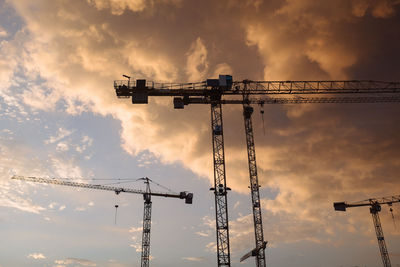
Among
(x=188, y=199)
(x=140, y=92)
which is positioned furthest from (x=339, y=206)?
(x=140, y=92)

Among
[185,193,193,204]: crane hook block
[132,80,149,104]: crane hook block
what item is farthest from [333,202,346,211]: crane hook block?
[132,80,149,104]: crane hook block

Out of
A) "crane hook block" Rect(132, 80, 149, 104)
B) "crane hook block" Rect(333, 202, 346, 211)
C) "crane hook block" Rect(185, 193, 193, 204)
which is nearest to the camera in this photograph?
"crane hook block" Rect(132, 80, 149, 104)

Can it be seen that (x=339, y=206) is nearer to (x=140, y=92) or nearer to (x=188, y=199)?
(x=188, y=199)

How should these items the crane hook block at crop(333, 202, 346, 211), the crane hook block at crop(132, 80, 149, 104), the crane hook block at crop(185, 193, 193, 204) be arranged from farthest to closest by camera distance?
the crane hook block at crop(185, 193, 193, 204) < the crane hook block at crop(333, 202, 346, 211) < the crane hook block at crop(132, 80, 149, 104)

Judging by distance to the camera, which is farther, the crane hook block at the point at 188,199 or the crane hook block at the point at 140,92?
the crane hook block at the point at 188,199

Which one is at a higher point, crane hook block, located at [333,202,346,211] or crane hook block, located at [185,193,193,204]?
crane hook block, located at [185,193,193,204]

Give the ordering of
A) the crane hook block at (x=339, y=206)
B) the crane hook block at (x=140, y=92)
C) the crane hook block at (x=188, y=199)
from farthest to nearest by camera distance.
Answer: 1. the crane hook block at (x=188, y=199)
2. the crane hook block at (x=339, y=206)
3. the crane hook block at (x=140, y=92)

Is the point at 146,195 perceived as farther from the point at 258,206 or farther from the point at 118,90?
the point at 118,90

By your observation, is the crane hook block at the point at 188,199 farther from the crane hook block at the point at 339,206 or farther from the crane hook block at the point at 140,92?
the crane hook block at the point at 140,92

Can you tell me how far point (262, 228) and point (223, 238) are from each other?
20.2 metres

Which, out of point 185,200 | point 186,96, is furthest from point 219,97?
point 185,200

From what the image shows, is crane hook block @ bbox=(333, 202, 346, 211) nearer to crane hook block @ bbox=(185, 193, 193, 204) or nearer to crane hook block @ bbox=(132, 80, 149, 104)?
crane hook block @ bbox=(185, 193, 193, 204)

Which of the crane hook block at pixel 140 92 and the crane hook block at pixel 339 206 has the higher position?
the crane hook block at pixel 140 92

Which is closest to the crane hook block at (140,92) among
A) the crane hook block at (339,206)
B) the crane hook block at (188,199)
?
the crane hook block at (188,199)
